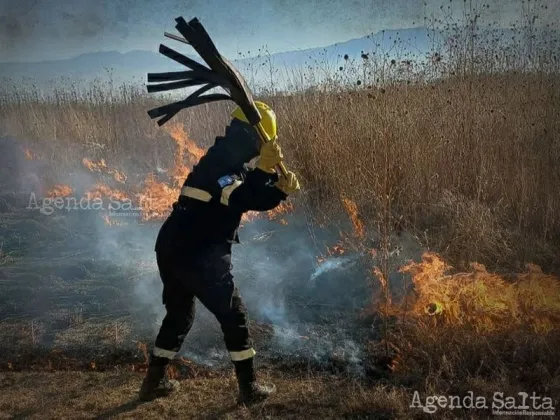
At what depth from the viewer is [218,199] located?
3.05m

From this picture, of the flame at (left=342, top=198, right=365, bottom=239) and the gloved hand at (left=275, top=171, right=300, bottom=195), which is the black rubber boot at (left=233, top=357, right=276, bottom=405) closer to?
the gloved hand at (left=275, top=171, right=300, bottom=195)

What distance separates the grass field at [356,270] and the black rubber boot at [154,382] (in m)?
0.11

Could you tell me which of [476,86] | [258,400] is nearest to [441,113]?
[476,86]

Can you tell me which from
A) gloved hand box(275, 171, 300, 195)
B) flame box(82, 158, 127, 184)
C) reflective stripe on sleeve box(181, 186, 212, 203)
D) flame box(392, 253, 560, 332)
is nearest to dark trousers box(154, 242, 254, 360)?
reflective stripe on sleeve box(181, 186, 212, 203)

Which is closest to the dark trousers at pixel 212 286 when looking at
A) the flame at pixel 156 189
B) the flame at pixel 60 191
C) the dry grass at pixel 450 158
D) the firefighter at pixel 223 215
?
the firefighter at pixel 223 215

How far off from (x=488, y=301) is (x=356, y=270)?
1.46 m

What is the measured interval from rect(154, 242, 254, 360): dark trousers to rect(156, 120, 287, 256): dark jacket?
6 cm

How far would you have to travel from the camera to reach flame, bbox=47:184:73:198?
8.45 metres

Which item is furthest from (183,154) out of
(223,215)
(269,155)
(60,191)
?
(269,155)

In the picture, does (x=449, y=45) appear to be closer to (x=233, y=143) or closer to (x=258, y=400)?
(x=233, y=143)

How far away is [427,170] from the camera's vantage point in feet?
20.1

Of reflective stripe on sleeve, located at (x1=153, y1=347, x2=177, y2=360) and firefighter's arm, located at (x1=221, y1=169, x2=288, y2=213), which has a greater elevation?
firefighter's arm, located at (x1=221, y1=169, x2=288, y2=213)

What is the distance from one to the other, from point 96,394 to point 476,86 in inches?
225

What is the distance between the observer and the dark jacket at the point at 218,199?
2.99m
